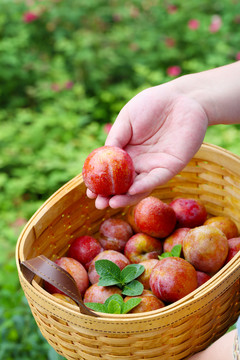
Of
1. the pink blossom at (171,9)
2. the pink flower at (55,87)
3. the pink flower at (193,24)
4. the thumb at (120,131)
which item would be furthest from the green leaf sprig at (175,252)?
the pink blossom at (171,9)

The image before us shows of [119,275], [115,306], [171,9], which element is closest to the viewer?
[115,306]

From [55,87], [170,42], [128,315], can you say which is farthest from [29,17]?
[128,315]

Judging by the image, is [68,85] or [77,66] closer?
[68,85]

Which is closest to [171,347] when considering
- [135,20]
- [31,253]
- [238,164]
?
[31,253]

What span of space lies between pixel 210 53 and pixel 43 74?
4.22 feet

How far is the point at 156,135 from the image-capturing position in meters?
1.34

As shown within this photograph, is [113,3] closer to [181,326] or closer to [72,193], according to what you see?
[72,193]

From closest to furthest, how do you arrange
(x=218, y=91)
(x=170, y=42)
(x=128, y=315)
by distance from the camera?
(x=128, y=315) < (x=218, y=91) < (x=170, y=42)

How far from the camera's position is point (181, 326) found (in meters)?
0.97

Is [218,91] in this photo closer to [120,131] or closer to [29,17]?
[120,131]

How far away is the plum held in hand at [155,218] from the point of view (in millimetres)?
1322

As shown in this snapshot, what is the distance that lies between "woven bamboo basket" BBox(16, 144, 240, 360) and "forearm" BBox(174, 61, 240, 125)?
0.47 feet

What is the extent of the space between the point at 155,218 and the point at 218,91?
1.40 ft

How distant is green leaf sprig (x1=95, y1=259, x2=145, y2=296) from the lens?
3.72ft
